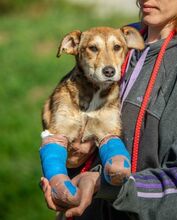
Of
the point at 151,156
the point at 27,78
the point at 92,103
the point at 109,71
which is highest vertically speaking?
the point at 109,71

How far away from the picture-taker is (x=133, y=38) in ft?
11.3

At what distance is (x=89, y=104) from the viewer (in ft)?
11.1

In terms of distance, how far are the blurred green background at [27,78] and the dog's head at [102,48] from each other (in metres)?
4.34

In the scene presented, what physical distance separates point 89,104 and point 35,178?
5.02m

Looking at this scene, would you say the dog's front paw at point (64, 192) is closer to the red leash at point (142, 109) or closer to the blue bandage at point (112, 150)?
the blue bandage at point (112, 150)

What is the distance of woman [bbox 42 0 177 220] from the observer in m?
2.79

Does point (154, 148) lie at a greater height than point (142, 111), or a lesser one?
lesser

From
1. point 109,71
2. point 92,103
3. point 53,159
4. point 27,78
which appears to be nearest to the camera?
point 53,159

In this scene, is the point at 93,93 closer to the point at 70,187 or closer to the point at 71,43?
the point at 71,43

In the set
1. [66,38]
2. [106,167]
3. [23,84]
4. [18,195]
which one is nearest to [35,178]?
[18,195]

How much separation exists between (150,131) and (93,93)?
0.45 metres

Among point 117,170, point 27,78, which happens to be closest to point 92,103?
point 117,170

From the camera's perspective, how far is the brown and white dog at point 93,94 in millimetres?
3338

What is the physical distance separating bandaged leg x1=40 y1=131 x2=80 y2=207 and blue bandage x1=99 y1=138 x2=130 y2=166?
0.15m
